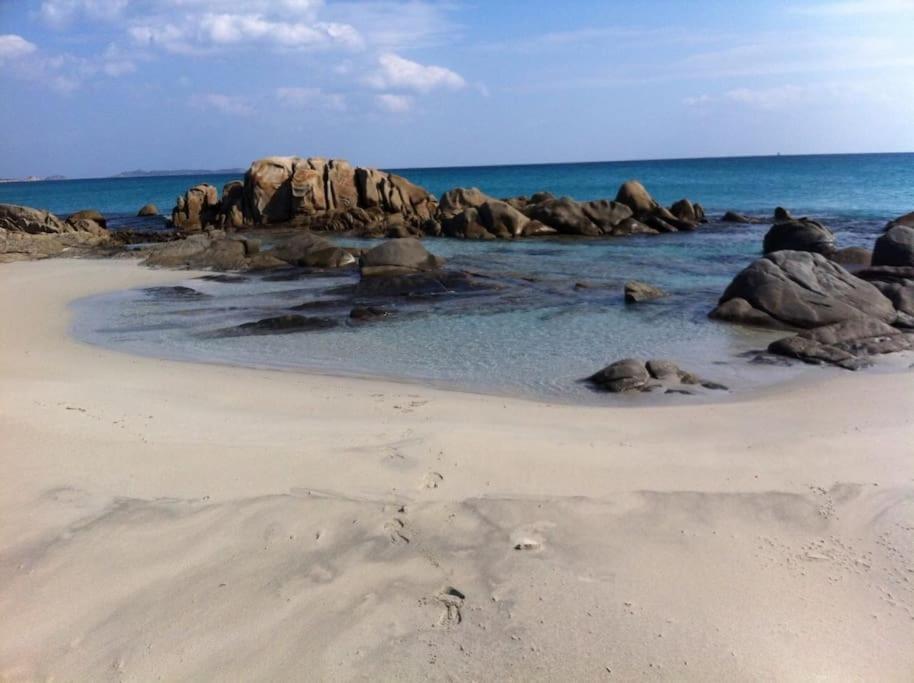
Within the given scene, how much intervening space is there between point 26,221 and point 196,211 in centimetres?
913

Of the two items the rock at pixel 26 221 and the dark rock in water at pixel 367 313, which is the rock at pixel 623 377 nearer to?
the dark rock in water at pixel 367 313

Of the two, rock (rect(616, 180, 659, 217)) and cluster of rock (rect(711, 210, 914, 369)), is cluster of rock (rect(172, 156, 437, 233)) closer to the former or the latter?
rock (rect(616, 180, 659, 217))

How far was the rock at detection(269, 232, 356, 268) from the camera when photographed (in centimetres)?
2002

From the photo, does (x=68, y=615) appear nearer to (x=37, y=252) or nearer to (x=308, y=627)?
(x=308, y=627)

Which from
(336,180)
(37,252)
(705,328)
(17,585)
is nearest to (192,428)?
(17,585)

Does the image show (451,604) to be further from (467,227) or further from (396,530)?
(467,227)

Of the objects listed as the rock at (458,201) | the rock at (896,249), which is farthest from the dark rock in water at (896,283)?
the rock at (458,201)

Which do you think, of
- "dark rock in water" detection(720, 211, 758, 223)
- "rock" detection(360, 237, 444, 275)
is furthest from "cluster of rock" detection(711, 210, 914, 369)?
"dark rock in water" detection(720, 211, 758, 223)

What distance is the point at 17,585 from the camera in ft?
12.5

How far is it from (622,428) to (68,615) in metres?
4.39

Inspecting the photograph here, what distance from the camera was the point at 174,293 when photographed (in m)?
16.2

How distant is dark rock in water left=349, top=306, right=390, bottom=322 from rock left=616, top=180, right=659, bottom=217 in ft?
64.2

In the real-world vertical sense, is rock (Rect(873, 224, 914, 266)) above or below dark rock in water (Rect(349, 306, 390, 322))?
above

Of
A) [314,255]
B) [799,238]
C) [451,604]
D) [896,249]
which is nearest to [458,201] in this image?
[314,255]
